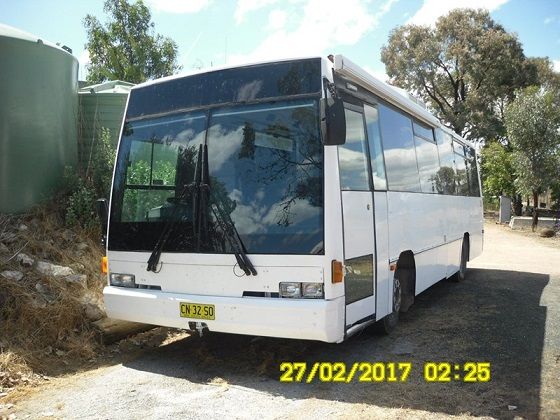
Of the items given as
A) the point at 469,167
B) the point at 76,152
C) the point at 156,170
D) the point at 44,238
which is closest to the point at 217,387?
the point at 156,170

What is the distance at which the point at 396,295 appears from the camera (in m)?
6.62

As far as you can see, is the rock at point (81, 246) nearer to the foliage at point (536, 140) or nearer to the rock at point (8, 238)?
the rock at point (8, 238)

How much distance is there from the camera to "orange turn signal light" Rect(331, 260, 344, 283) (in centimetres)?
464

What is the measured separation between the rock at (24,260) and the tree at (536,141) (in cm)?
2283

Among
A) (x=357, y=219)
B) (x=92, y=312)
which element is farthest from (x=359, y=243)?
(x=92, y=312)

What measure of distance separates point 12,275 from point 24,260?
1.80ft

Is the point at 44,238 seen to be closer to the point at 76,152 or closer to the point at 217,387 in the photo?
the point at 76,152

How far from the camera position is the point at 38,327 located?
19.5ft

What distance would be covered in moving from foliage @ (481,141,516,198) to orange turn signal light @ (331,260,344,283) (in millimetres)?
28378

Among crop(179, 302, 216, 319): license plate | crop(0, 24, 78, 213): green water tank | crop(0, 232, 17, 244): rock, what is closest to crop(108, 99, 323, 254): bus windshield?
crop(179, 302, 216, 319): license plate

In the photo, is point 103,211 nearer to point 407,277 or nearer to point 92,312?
point 92,312

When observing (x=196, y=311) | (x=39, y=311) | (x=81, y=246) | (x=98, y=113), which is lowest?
(x=39, y=311)

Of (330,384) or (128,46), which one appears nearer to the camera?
(330,384)

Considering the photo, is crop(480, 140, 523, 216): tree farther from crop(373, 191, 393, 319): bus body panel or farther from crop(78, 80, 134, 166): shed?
crop(373, 191, 393, 319): bus body panel
